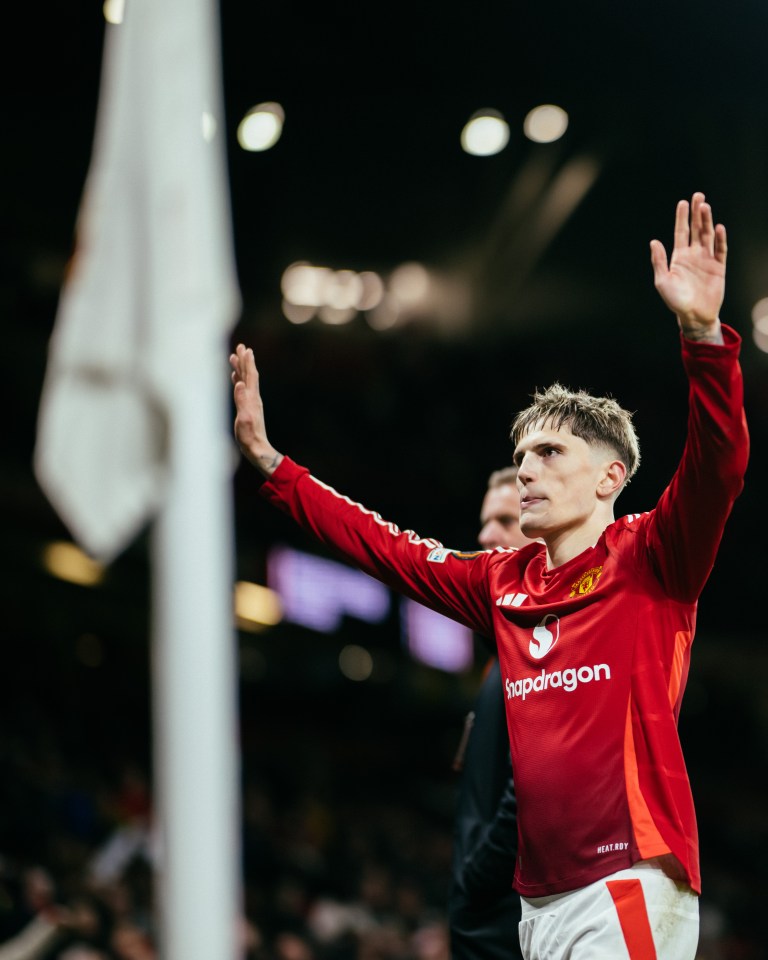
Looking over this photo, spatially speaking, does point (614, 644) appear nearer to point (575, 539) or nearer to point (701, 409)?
point (575, 539)

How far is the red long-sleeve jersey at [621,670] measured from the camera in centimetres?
244

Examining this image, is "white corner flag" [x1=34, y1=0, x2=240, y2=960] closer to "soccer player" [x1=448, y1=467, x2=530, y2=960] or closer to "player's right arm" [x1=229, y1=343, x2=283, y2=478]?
"player's right arm" [x1=229, y1=343, x2=283, y2=478]

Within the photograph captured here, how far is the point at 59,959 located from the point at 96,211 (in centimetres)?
541

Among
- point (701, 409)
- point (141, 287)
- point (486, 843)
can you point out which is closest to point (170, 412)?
point (141, 287)

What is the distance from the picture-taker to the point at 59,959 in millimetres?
6355

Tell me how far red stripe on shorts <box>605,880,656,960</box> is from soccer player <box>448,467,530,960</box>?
670 millimetres

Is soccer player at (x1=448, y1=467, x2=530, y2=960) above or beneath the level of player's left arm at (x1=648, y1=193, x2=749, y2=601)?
beneath

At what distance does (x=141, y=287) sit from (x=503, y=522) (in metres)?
2.31

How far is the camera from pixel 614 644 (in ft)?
8.72

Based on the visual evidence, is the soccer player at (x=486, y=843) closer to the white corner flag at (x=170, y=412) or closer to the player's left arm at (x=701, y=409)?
the player's left arm at (x=701, y=409)

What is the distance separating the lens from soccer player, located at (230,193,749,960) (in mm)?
2455

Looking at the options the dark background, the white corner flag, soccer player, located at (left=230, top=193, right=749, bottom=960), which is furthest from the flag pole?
the dark background

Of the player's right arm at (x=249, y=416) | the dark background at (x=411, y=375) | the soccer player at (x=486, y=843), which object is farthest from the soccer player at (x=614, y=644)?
the dark background at (x=411, y=375)

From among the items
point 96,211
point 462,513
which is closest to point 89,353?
point 96,211
